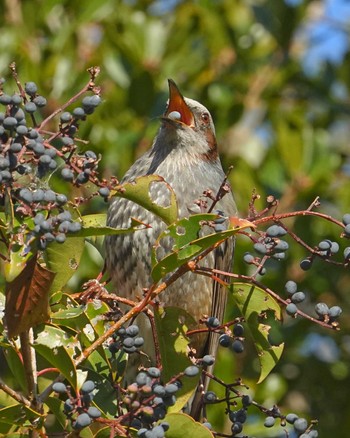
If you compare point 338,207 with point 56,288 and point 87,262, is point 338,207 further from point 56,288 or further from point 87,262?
point 56,288

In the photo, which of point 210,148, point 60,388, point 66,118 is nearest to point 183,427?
point 60,388

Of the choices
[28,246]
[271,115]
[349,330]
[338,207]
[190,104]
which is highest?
[28,246]

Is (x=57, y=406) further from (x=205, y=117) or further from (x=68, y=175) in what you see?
(x=205, y=117)

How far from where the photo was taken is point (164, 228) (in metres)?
4.12

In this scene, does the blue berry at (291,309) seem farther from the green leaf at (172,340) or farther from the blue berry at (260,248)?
the green leaf at (172,340)

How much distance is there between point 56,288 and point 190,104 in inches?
84.6

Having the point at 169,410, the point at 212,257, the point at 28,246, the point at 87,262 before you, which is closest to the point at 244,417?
the point at 169,410

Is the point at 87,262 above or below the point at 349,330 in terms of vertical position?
above

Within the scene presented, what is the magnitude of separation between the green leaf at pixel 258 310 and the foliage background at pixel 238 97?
6.19ft

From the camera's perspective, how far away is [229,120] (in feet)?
17.9

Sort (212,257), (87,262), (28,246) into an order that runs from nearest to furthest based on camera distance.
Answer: (28,246), (212,257), (87,262)

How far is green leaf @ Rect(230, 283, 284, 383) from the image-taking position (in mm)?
2758

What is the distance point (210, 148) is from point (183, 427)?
2442 mm

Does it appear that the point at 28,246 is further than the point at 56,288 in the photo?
Answer: No
